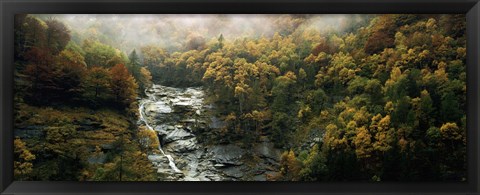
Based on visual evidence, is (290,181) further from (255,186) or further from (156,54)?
(156,54)

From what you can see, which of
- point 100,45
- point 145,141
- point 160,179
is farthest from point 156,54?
point 160,179

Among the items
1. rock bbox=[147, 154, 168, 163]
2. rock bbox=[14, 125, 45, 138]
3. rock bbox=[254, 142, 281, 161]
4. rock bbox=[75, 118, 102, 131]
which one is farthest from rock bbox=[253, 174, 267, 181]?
rock bbox=[14, 125, 45, 138]

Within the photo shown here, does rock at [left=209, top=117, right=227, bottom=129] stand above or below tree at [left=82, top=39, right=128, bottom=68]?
below

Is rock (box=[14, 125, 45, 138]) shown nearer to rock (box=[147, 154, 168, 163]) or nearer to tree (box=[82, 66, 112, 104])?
tree (box=[82, 66, 112, 104])

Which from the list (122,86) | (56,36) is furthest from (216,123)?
(56,36)

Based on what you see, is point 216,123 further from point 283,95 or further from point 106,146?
point 106,146

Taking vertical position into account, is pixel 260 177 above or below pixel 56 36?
below

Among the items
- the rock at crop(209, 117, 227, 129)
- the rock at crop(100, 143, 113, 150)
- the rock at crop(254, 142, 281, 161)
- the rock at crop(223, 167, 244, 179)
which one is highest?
the rock at crop(209, 117, 227, 129)

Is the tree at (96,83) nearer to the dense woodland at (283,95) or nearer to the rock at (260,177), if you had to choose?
the dense woodland at (283,95)
